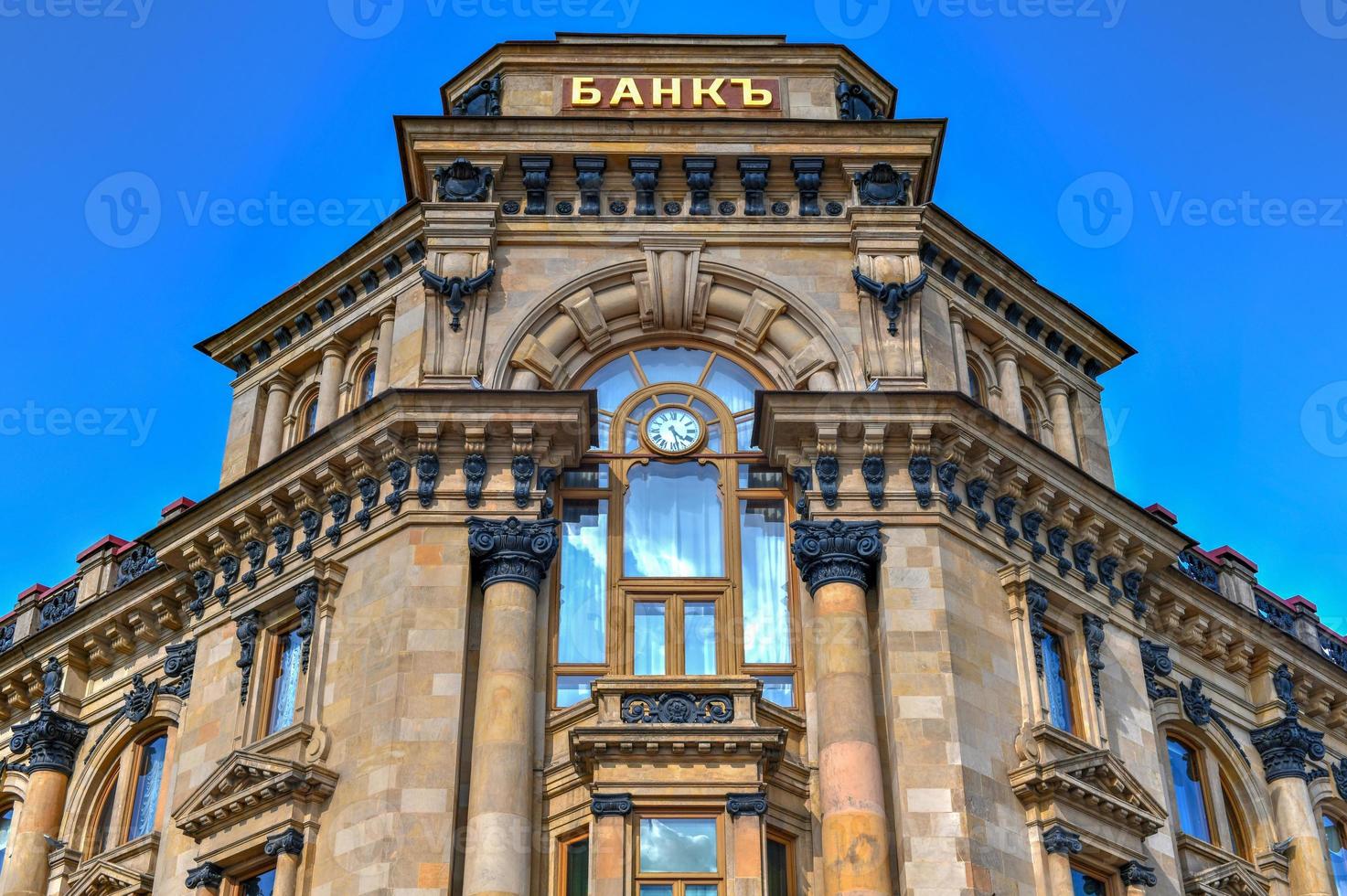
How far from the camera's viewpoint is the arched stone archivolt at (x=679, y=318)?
34188 millimetres

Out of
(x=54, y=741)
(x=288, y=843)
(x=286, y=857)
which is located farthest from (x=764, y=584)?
(x=54, y=741)

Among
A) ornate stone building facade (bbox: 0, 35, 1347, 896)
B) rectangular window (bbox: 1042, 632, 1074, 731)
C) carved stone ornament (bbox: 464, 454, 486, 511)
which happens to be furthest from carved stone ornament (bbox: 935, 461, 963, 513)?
carved stone ornament (bbox: 464, 454, 486, 511)

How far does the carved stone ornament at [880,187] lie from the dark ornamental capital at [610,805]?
1312cm

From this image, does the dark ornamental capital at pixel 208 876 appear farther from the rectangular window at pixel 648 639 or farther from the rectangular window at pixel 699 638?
the rectangular window at pixel 699 638

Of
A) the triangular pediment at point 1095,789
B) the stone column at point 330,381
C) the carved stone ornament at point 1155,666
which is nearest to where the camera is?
the triangular pediment at point 1095,789

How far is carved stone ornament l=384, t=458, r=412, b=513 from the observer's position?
32.3m

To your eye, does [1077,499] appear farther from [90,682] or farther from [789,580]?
[90,682]

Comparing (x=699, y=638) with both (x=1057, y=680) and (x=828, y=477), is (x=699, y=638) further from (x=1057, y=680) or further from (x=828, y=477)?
(x=1057, y=680)

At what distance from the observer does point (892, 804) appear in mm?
29391

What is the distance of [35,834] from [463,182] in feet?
53.3

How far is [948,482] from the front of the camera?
32719mm

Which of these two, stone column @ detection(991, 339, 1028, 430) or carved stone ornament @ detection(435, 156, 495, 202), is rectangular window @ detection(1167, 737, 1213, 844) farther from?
carved stone ornament @ detection(435, 156, 495, 202)

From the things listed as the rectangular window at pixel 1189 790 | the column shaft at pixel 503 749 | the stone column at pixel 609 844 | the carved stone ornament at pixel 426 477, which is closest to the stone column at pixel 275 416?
the carved stone ornament at pixel 426 477

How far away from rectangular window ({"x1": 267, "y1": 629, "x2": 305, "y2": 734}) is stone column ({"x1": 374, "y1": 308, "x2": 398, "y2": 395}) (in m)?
4.81
